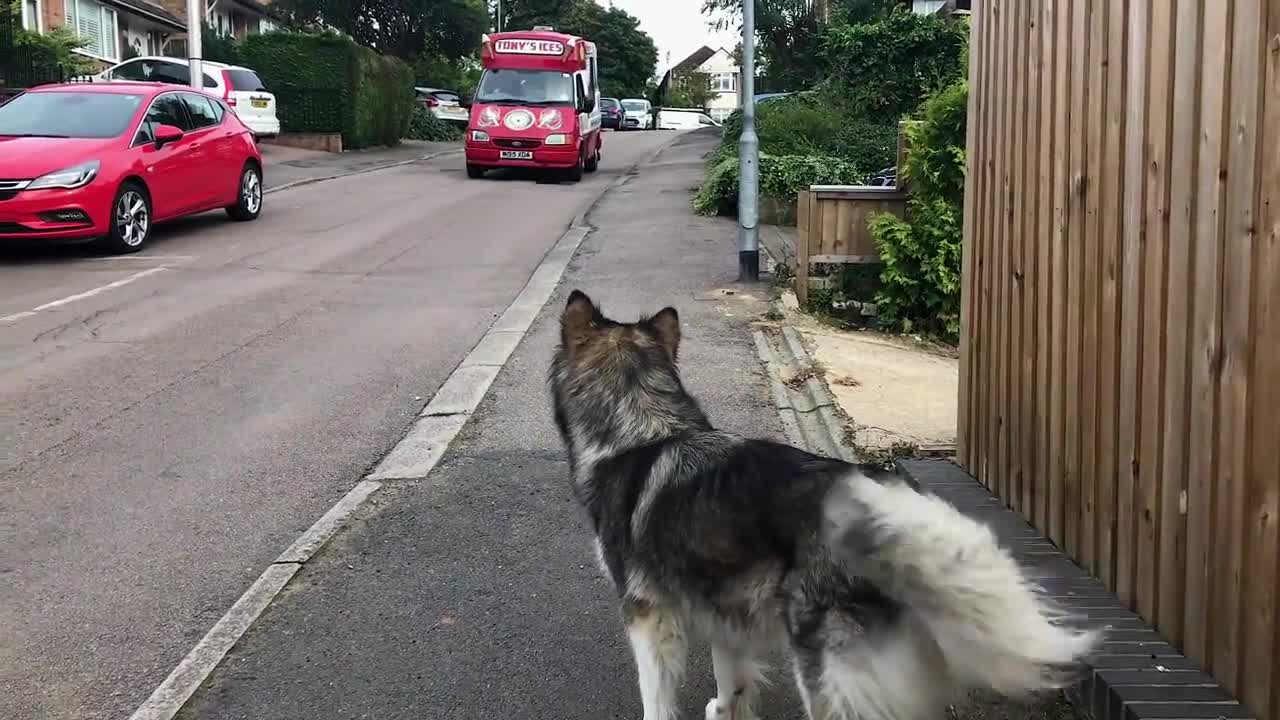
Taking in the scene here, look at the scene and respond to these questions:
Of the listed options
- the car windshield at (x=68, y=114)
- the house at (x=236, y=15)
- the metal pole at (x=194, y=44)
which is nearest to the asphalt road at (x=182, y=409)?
the car windshield at (x=68, y=114)

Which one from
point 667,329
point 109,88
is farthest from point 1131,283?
point 109,88

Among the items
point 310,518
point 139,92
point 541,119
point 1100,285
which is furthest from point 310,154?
point 1100,285

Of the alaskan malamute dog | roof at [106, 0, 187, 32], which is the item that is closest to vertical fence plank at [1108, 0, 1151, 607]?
the alaskan malamute dog

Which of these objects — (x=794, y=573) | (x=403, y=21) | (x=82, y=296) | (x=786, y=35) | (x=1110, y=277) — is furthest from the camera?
(x=403, y=21)

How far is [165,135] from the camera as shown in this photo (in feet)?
47.4

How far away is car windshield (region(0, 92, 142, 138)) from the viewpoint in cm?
1400

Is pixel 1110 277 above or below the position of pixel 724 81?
below

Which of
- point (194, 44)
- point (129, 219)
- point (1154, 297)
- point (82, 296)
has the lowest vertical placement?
point (82, 296)

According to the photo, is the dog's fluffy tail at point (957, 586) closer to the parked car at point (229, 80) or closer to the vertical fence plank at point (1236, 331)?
the vertical fence plank at point (1236, 331)

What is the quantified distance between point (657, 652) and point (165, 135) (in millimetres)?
12956

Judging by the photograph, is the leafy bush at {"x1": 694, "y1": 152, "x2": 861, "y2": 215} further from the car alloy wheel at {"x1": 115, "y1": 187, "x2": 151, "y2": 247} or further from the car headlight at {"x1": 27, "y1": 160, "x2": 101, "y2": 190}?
the car headlight at {"x1": 27, "y1": 160, "x2": 101, "y2": 190}

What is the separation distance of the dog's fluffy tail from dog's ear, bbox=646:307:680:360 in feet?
3.95

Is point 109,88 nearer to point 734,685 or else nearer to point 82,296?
point 82,296

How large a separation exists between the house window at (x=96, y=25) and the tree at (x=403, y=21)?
20.3ft
